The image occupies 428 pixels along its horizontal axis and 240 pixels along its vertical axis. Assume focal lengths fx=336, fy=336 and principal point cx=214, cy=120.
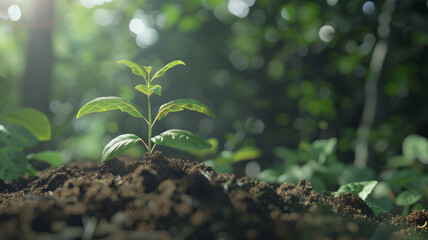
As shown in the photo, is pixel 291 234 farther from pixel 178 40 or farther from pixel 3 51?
pixel 3 51

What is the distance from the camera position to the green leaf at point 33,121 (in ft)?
6.45

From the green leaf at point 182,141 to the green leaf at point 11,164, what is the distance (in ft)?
2.51

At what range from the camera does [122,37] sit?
15.2 feet

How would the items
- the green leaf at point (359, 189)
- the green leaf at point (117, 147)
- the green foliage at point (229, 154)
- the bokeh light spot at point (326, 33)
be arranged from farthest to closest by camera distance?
the bokeh light spot at point (326, 33), the green foliage at point (229, 154), the green leaf at point (359, 189), the green leaf at point (117, 147)

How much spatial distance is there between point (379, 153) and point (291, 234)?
13.1ft

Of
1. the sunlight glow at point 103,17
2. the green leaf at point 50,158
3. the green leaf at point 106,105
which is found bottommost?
the green leaf at point 50,158

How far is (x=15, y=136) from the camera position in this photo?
1.66 meters

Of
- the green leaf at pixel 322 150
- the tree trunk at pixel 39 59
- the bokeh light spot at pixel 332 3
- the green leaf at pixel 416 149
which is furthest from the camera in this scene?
the bokeh light spot at pixel 332 3

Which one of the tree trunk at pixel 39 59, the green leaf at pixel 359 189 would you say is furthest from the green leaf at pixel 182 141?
the tree trunk at pixel 39 59

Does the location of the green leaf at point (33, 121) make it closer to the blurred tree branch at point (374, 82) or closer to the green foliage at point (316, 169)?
the green foliage at point (316, 169)

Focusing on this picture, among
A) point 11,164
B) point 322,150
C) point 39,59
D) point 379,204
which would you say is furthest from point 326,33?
point 11,164

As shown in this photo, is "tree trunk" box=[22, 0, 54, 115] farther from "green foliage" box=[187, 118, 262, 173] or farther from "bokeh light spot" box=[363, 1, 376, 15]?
"bokeh light spot" box=[363, 1, 376, 15]

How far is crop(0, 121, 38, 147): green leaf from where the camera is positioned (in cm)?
161

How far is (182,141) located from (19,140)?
3.03 feet
